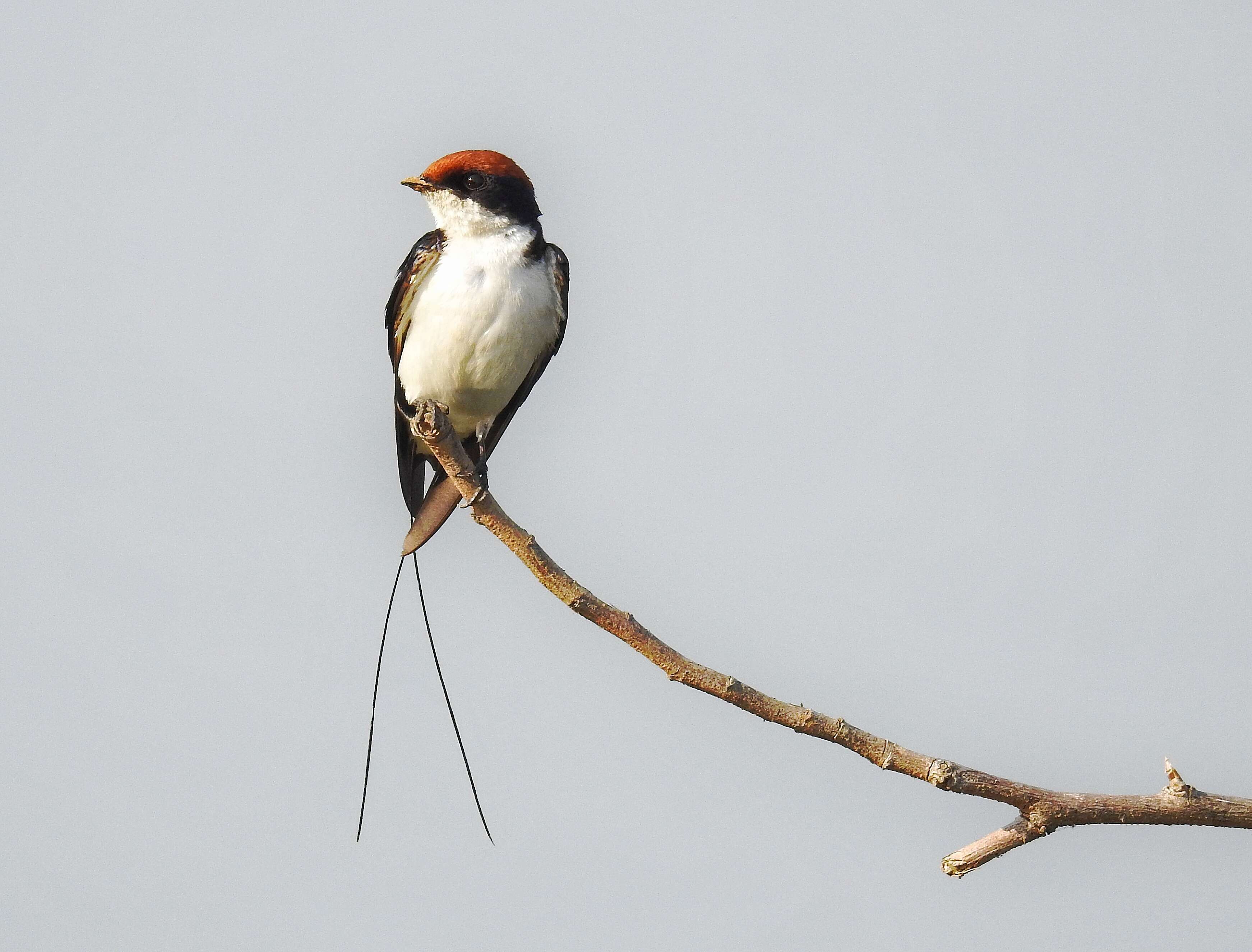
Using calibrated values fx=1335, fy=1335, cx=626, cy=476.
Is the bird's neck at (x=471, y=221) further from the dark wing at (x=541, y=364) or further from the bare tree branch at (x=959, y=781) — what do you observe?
the bare tree branch at (x=959, y=781)

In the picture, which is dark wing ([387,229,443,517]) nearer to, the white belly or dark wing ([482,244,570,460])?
the white belly

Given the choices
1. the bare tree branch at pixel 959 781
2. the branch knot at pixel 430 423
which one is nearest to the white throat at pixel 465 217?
the branch knot at pixel 430 423

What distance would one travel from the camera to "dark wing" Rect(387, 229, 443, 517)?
506 centimetres

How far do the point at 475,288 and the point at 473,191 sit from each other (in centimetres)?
38

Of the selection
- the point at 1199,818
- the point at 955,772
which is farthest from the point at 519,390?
the point at 1199,818

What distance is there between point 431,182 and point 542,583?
201cm

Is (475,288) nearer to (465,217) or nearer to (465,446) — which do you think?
(465,217)

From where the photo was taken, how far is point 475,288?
16.0 ft

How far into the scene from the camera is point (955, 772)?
2.97 meters

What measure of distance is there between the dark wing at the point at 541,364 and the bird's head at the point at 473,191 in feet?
0.83

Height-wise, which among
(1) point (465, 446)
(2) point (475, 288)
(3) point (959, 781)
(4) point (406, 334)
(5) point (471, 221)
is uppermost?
(5) point (471, 221)

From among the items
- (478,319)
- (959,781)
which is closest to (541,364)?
(478,319)

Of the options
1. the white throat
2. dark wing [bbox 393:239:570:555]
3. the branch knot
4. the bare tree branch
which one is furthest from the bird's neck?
the bare tree branch

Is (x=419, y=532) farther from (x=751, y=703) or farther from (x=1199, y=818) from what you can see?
(x=1199, y=818)
